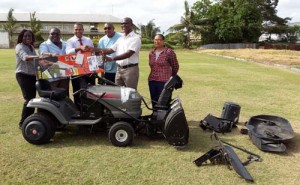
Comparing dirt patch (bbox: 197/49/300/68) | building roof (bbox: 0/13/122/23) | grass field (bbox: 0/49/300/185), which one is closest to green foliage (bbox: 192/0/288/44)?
dirt patch (bbox: 197/49/300/68)

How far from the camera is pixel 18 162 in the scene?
4.77 meters

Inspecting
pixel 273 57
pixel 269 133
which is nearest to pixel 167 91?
pixel 269 133

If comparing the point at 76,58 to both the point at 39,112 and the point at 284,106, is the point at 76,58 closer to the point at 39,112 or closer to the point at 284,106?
the point at 39,112

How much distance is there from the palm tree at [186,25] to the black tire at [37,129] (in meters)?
46.6

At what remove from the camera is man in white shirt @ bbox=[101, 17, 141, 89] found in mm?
6000

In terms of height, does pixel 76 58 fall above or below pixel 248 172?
above

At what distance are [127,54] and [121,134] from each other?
1410 mm

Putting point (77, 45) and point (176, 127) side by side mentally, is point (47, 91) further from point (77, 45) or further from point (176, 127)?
point (176, 127)

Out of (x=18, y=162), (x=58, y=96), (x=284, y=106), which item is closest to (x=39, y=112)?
(x=58, y=96)

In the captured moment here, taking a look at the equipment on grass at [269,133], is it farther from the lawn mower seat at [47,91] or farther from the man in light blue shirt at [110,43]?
the lawn mower seat at [47,91]

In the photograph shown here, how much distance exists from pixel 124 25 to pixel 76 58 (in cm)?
105

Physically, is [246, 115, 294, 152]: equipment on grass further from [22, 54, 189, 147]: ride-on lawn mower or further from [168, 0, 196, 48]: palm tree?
[168, 0, 196, 48]: palm tree

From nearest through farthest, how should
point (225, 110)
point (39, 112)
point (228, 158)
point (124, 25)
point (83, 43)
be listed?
point (228, 158)
point (39, 112)
point (124, 25)
point (83, 43)
point (225, 110)

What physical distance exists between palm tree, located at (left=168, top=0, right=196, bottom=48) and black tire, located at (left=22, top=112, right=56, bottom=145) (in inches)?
1836
